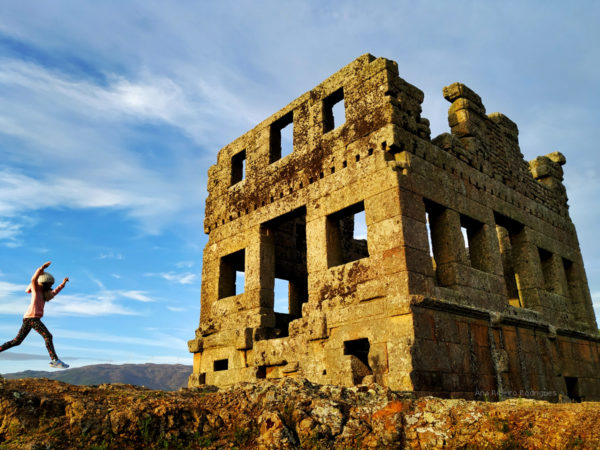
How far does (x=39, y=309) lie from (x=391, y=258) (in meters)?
5.30

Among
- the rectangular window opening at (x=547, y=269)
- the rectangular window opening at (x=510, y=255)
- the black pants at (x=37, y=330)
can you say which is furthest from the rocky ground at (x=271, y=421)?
the rectangular window opening at (x=547, y=269)

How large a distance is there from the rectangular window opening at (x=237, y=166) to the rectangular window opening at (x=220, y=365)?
14.0 feet

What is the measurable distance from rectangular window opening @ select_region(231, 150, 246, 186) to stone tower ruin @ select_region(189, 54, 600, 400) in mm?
40

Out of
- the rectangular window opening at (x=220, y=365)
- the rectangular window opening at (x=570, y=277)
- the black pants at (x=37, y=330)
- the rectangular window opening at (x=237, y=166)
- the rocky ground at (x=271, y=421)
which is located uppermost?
the rectangular window opening at (x=237, y=166)

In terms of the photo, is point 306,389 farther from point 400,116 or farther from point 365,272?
point 400,116

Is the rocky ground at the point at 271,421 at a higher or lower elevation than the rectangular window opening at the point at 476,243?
lower

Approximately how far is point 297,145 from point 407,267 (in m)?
4.06

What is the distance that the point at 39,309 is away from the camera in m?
7.06

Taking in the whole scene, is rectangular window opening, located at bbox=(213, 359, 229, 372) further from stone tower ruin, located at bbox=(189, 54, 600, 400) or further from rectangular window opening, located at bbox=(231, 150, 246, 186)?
rectangular window opening, located at bbox=(231, 150, 246, 186)

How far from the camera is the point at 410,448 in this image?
4.46 m

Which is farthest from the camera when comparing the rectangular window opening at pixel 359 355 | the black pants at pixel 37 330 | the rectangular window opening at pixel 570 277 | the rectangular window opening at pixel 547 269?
the rectangular window opening at pixel 570 277

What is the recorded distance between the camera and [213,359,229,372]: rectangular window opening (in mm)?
10459

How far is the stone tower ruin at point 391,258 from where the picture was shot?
7.70 metres

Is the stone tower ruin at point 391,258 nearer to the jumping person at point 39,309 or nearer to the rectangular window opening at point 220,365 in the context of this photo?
the rectangular window opening at point 220,365
